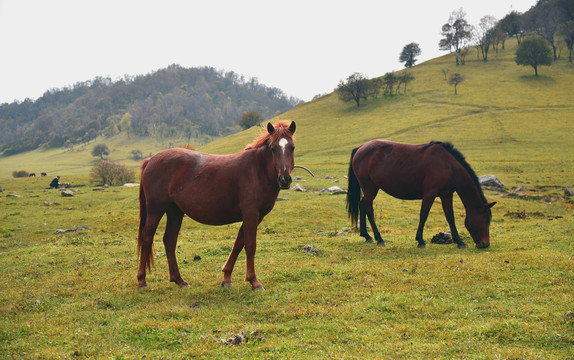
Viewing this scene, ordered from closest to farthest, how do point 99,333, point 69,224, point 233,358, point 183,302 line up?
point 233,358
point 99,333
point 183,302
point 69,224

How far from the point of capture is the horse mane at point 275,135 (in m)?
8.42

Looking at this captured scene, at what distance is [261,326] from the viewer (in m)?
6.60

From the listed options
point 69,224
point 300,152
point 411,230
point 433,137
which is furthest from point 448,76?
point 69,224


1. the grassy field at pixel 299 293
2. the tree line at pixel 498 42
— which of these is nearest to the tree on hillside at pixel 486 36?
the tree line at pixel 498 42

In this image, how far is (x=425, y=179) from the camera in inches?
517

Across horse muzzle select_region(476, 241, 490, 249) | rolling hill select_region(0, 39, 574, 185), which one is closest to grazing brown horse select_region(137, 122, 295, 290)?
horse muzzle select_region(476, 241, 490, 249)

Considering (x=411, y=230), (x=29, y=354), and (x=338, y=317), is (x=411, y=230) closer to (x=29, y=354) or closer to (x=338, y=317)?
(x=338, y=317)

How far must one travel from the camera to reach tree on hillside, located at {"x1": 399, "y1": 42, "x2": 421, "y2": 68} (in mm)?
119062

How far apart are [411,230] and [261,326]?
504 inches

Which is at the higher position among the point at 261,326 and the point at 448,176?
the point at 448,176

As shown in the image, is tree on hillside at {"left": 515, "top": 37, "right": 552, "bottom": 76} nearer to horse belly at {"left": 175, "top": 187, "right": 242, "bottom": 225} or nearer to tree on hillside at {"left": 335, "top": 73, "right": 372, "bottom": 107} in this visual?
tree on hillside at {"left": 335, "top": 73, "right": 372, "bottom": 107}

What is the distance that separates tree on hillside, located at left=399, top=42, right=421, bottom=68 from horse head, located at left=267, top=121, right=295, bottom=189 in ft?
405

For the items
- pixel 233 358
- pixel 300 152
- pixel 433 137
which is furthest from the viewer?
pixel 300 152

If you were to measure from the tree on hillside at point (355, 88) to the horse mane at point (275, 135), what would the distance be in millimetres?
82488
